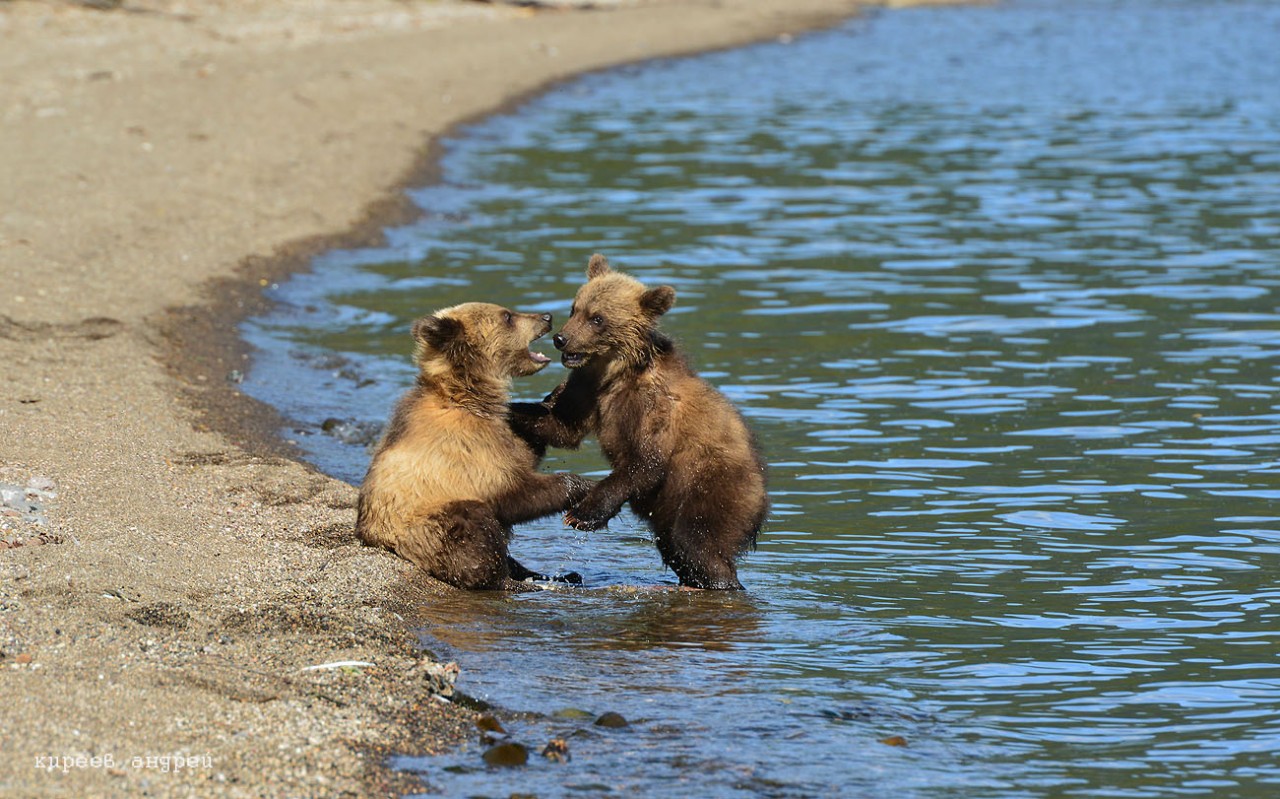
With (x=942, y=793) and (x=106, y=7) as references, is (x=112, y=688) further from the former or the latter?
(x=106, y=7)

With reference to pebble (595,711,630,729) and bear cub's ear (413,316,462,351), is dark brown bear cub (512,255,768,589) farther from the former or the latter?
pebble (595,711,630,729)

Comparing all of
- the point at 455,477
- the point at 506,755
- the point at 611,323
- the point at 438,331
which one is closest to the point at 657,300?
the point at 611,323

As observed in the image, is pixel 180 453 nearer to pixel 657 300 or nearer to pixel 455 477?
pixel 455 477

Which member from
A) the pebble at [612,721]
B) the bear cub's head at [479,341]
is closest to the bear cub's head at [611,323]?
the bear cub's head at [479,341]

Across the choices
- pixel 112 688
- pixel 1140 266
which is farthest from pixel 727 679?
pixel 1140 266

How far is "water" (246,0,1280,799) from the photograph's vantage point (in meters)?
6.34

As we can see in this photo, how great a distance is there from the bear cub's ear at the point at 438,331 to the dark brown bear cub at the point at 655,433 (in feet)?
1.73

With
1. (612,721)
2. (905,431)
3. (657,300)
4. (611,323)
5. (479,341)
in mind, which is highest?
(657,300)

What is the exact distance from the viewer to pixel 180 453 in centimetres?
947

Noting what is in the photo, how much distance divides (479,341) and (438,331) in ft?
0.83

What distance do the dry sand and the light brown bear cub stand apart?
8.1 inches

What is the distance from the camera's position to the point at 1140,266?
16.4m

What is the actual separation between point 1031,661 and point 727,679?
1394 millimetres

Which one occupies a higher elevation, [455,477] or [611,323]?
[611,323]
